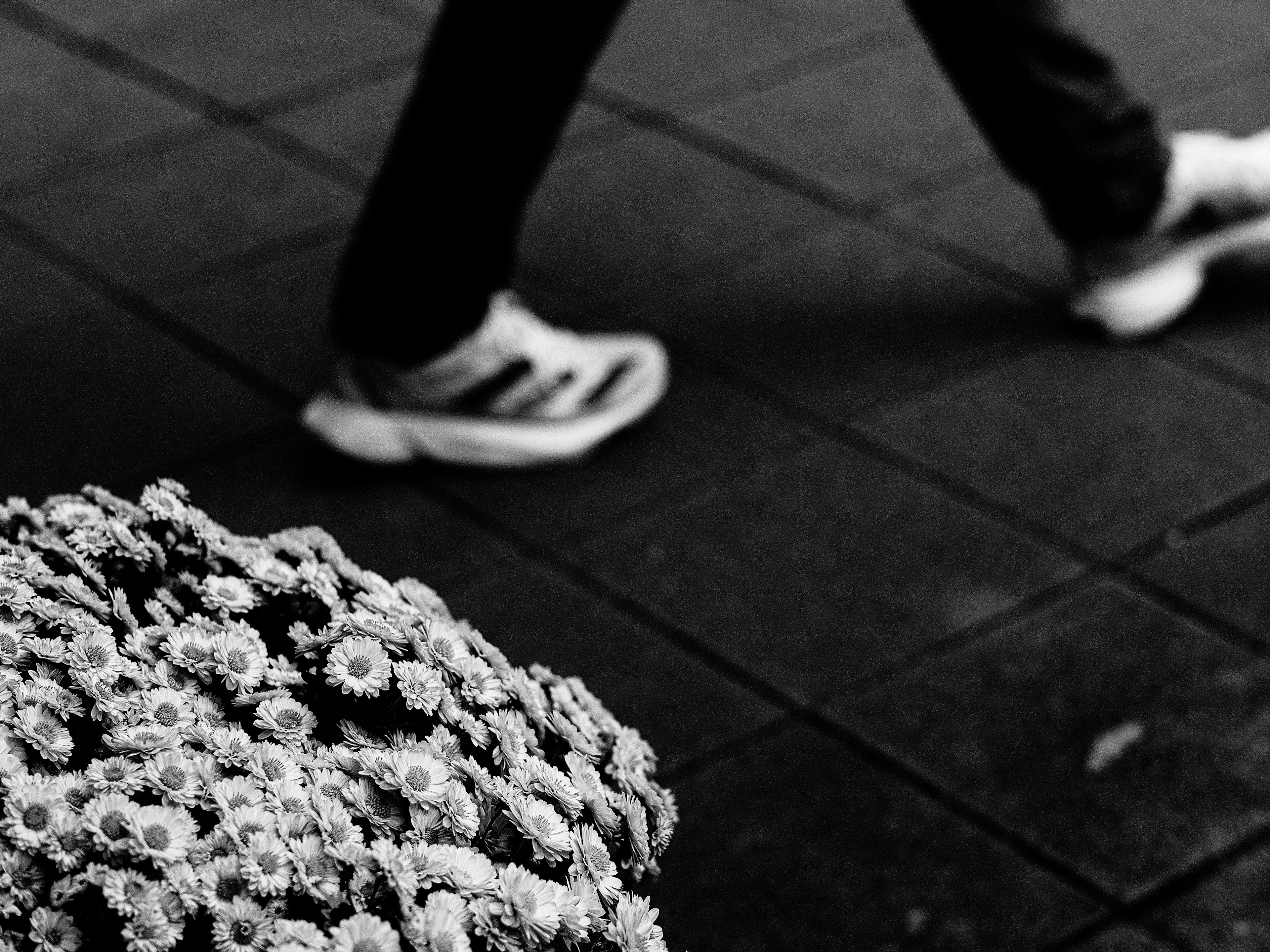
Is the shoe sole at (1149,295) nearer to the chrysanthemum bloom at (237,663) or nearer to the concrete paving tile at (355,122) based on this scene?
the concrete paving tile at (355,122)

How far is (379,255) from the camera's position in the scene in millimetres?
3078

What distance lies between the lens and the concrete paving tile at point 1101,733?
7.73 ft

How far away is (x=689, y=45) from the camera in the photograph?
5.08 m

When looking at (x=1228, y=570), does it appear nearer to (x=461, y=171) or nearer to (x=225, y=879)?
(x=461, y=171)

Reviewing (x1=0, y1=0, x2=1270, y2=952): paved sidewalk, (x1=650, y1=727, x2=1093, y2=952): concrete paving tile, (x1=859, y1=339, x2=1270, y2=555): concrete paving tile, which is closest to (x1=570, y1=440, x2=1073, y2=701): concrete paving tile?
(x1=0, y1=0, x2=1270, y2=952): paved sidewalk

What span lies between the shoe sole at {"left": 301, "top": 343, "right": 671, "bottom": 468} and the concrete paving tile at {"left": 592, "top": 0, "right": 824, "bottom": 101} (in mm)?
1708

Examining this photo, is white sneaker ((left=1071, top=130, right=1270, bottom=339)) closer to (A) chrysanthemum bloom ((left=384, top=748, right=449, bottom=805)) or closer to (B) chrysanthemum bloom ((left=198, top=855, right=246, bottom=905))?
(A) chrysanthemum bloom ((left=384, top=748, right=449, bottom=805))

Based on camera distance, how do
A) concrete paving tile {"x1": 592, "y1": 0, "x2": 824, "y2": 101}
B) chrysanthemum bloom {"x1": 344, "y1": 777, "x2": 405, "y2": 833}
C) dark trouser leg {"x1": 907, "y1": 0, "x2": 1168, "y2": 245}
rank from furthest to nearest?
concrete paving tile {"x1": 592, "y1": 0, "x2": 824, "y2": 101} → dark trouser leg {"x1": 907, "y1": 0, "x2": 1168, "y2": 245} → chrysanthemum bloom {"x1": 344, "y1": 777, "x2": 405, "y2": 833}

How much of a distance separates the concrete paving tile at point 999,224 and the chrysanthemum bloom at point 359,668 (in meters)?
2.81

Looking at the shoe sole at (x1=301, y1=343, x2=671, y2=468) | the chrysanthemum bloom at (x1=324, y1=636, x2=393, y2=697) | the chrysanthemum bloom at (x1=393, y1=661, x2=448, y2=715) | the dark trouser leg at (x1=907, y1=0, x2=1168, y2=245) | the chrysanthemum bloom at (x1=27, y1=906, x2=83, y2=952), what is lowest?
the shoe sole at (x1=301, y1=343, x2=671, y2=468)

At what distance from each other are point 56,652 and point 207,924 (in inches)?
10.2

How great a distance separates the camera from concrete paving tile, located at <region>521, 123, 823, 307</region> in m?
3.91

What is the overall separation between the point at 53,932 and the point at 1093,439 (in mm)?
2505

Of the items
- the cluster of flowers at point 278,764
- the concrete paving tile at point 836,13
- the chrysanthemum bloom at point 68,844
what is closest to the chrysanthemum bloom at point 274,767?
the cluster of flowers at point 278,764
